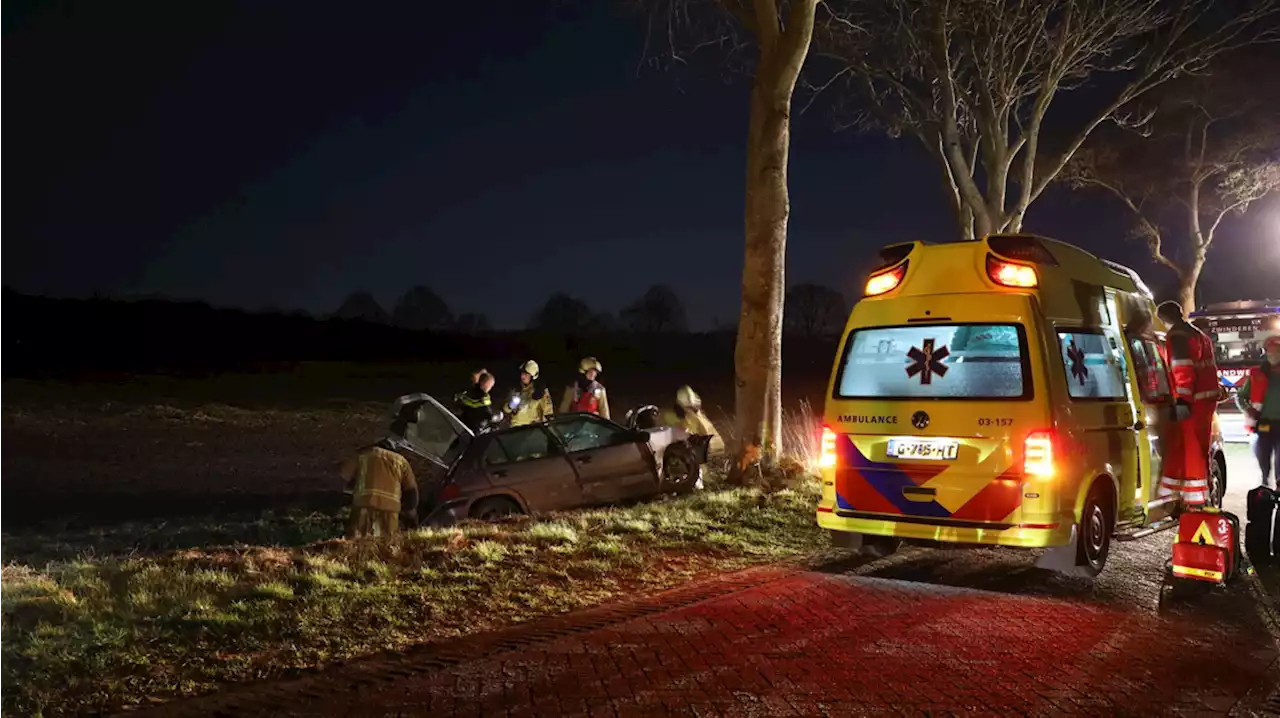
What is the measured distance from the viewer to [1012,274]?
25.2 ft

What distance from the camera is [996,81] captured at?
21.5m

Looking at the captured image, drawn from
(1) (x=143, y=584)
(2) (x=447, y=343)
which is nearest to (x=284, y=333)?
(2) (x=447, y=343)

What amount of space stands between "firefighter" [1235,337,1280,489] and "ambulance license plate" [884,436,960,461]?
526 cm

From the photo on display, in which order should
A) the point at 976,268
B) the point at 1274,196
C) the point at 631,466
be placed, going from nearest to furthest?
the point at 976,268 < the point at 631,466 < the point at 1274,196

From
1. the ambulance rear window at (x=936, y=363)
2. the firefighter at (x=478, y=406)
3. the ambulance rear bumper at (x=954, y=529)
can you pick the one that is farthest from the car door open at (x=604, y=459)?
the ambulance rear window at (x=936, y=363)

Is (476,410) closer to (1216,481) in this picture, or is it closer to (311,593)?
(311,593)

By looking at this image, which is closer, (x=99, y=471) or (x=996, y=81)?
(x=99, y=471)

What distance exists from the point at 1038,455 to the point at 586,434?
242 inches

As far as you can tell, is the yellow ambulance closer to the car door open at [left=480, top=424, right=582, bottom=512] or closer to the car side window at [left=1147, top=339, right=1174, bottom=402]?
the car side window at [left=1147, top=339, right=1174, bottom=402]

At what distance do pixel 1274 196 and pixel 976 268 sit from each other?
3113cm

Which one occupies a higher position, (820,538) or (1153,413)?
(1153,413)

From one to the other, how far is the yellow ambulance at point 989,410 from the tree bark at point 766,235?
4867mm

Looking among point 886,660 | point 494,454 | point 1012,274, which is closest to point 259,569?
point 494,454

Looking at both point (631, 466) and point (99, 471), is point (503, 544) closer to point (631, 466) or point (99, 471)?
point (631, 466)
